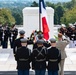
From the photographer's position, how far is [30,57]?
9945mm

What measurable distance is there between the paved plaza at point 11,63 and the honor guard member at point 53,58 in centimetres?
245

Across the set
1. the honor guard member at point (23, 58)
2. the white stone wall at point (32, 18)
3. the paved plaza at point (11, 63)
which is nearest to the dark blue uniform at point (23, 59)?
the honor guard member at point (23, 58)

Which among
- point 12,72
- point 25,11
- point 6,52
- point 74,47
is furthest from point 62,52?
point 25,11

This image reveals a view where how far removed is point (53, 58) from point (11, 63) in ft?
→ 14.5

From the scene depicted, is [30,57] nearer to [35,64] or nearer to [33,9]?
[35,64]

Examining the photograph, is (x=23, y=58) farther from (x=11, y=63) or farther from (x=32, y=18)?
(x=32, y=18)

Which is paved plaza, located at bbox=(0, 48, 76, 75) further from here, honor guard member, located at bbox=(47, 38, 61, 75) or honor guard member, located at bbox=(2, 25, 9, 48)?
honor guard member, located at bbox=(47, 38, 61, 75)

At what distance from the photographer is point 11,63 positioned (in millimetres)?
14180

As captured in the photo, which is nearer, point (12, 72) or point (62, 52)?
point (62, 52)

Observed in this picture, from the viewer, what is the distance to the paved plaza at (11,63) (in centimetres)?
1265

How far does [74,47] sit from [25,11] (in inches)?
192

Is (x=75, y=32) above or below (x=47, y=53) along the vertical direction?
below

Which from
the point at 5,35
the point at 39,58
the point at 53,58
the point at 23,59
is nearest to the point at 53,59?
the point at 53,58

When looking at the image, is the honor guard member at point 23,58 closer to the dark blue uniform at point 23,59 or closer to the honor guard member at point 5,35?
the dark blue uniform at point 23,59
